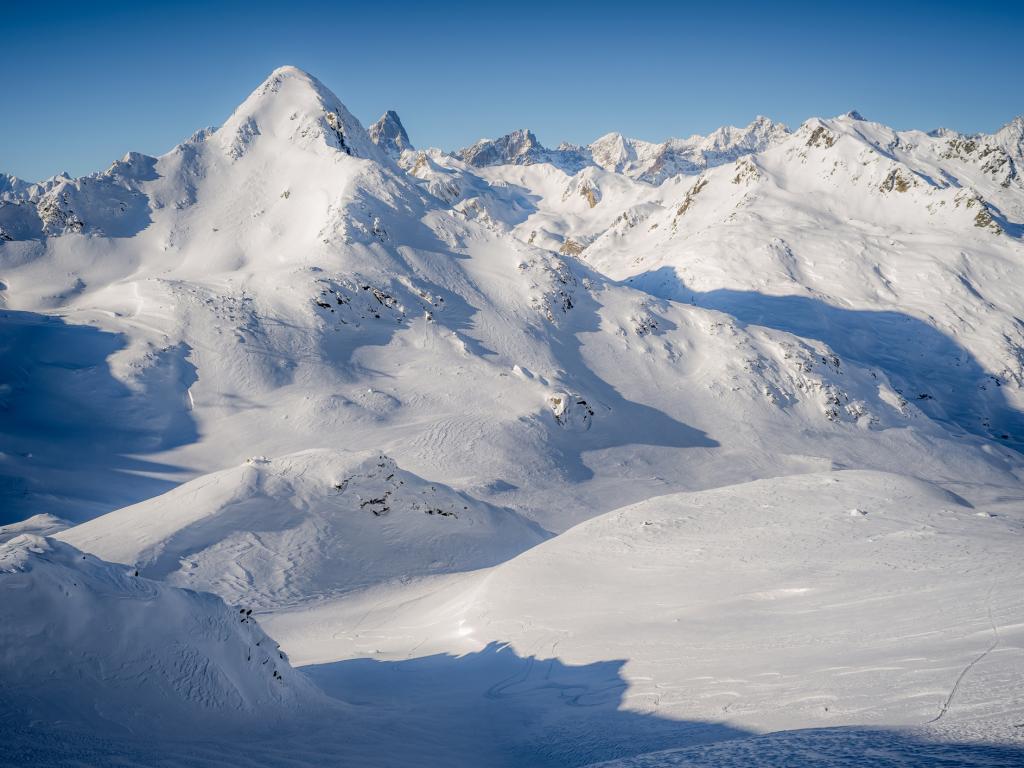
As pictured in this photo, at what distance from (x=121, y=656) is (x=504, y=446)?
1013 inches

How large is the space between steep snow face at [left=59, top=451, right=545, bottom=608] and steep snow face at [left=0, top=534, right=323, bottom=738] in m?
9.47

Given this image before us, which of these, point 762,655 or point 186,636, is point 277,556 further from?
point 762,655

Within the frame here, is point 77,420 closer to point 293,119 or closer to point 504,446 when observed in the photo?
point 504,446

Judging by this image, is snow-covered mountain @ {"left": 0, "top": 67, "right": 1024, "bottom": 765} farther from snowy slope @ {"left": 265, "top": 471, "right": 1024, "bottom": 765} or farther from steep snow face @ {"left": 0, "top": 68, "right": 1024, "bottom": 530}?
steep snow face @ {"left": 0, "top": 68, "right": 1024, "bottom": 530}

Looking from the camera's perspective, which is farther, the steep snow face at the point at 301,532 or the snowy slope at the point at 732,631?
the steep snow face at the point at 301,532

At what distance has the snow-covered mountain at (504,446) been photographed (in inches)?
348

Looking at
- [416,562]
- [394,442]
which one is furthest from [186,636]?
[394,442]

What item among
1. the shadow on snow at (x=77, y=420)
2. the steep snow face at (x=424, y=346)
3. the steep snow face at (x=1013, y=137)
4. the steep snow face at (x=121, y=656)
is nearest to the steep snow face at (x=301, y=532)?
the steep snow face at (x=424, y=346)

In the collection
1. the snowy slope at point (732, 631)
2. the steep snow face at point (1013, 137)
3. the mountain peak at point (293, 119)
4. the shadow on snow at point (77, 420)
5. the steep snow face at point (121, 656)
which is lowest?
the snowy slope at point (732, 631)

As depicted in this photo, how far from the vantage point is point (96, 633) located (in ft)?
23.9

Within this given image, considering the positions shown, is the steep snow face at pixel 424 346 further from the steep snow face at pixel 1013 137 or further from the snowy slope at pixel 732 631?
the steep snow face at pixel 1013 137

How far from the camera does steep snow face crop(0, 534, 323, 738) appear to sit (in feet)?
21.3

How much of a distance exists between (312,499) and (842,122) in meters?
105

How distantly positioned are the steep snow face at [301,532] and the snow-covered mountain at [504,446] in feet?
0.40
